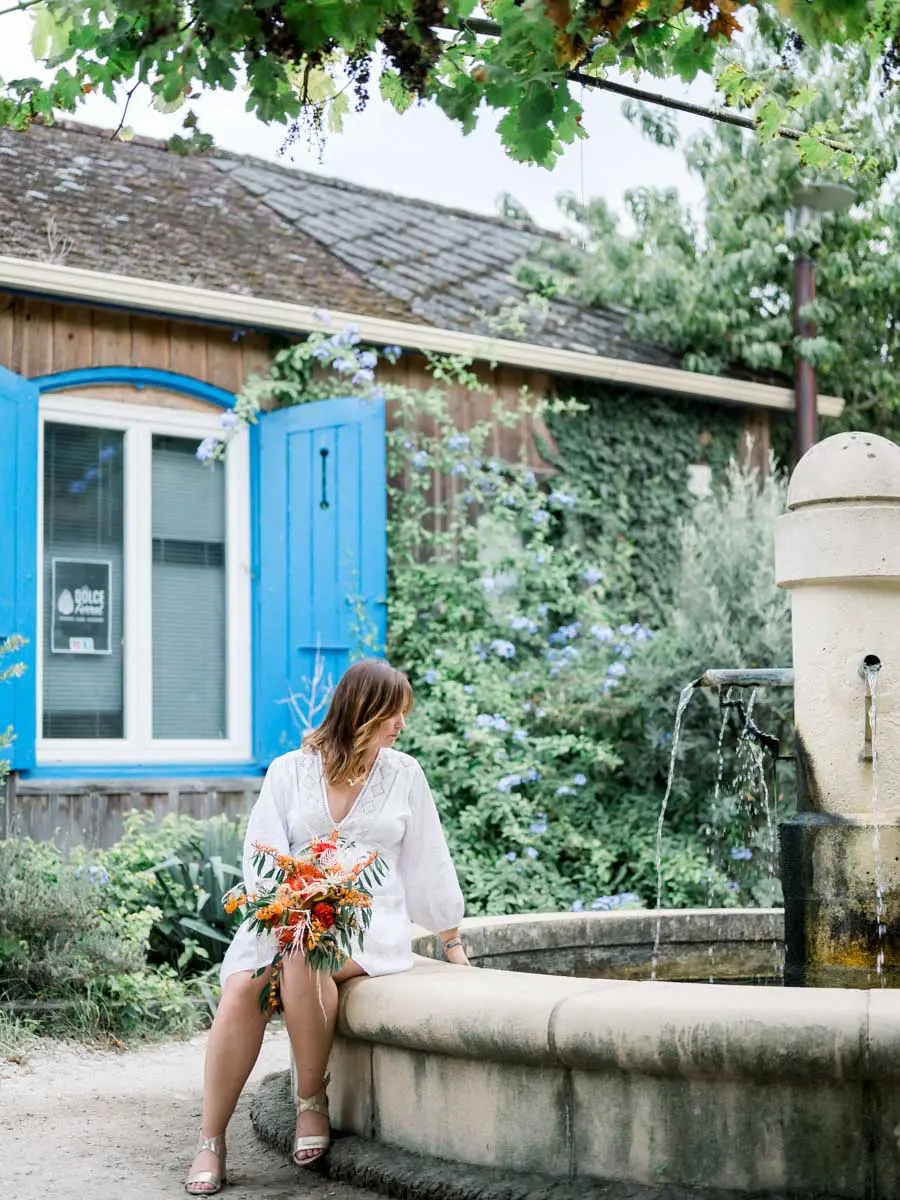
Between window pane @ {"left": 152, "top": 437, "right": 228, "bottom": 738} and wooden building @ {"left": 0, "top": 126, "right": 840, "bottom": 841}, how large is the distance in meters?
0.01

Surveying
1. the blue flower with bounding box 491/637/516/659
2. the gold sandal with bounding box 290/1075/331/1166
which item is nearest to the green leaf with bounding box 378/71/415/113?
the gold sandal with bounding box 290/1075/331/1166

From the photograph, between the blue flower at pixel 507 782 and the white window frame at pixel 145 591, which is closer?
the white window frame at pixel 145 591

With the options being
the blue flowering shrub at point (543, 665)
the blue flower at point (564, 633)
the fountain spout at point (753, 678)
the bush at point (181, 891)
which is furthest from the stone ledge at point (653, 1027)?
the blue flower at point (564, 633)

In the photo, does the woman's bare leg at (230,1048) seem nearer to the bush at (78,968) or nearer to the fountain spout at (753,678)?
the fountain spout at (753,678)

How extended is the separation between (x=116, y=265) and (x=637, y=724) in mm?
4014

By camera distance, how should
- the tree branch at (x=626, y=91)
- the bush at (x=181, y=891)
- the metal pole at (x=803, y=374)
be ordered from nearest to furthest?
the tree branch at (x=626, y=91) → the bush at (x=181, y=891) → the metal pole at (x=803, y=374)

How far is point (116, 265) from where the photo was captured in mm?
9156

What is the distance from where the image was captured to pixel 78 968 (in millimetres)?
6520

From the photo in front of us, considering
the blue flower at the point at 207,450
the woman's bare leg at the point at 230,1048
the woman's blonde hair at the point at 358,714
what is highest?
the blue flower at the point at 207,450

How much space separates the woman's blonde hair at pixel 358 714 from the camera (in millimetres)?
4289

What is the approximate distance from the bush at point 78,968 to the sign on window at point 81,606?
213 centimetres

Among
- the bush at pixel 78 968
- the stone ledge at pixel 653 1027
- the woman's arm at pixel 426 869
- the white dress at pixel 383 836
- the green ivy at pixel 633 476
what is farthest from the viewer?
the green ivy at pixel 633 476

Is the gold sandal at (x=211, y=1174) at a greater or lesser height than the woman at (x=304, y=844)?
lesser

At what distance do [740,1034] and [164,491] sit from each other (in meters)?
6.50
